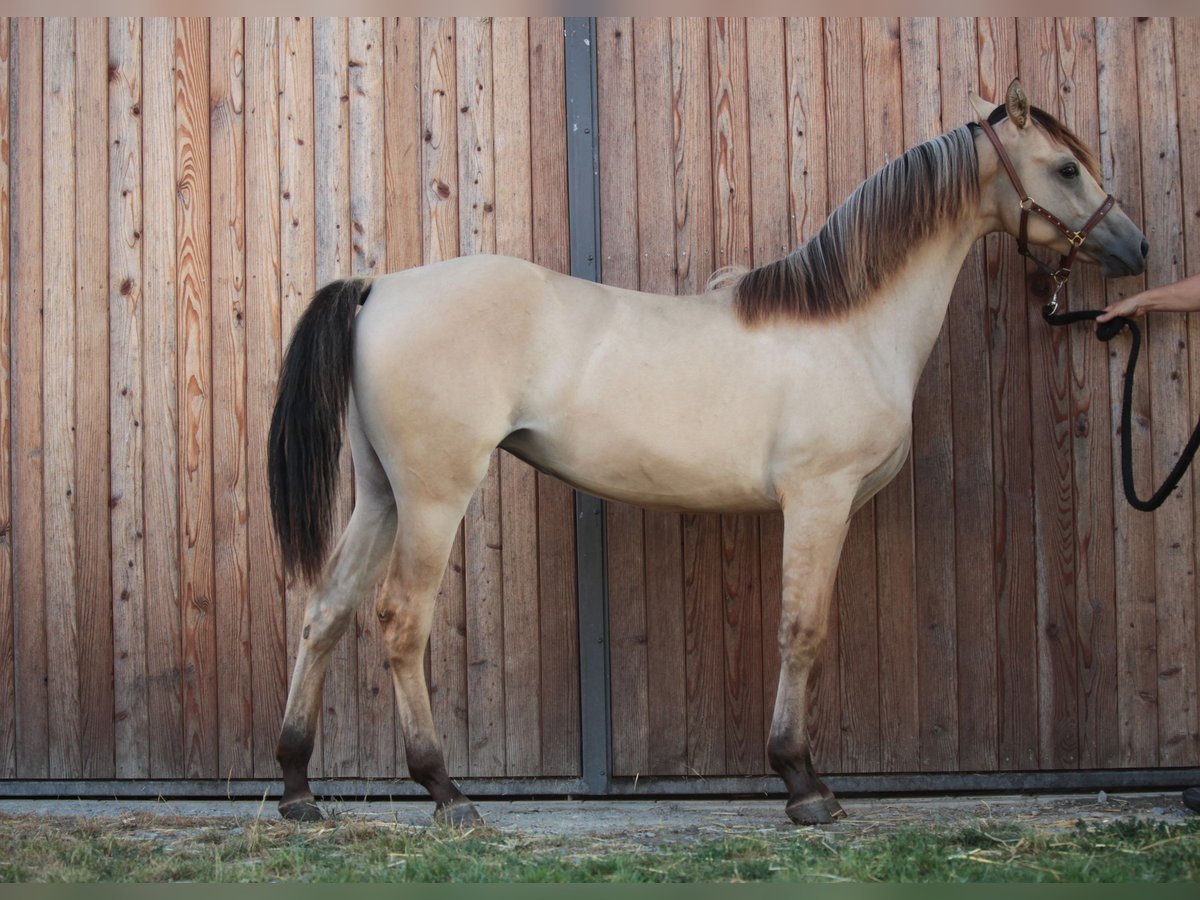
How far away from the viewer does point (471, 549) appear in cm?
429

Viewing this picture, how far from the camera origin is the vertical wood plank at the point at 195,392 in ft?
14.1

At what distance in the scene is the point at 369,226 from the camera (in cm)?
437

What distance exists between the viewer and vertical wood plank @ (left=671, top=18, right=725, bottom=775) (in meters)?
4.23

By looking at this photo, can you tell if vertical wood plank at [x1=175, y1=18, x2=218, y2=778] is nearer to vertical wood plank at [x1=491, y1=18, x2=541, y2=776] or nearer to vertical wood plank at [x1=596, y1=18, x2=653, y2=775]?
vertical wood plank at [x1=491, y1=18, x2=541, y2=776]

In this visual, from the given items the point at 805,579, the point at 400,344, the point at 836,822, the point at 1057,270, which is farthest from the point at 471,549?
the point at 1057,270

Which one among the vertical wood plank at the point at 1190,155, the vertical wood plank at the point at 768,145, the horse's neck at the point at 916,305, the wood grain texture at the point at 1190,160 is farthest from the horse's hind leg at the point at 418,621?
the vertical wood plank at the point at 1190,155

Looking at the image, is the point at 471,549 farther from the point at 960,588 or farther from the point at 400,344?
the point at 960,588

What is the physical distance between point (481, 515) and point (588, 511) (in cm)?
40

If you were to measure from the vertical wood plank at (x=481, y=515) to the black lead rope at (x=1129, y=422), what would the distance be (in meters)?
2.10

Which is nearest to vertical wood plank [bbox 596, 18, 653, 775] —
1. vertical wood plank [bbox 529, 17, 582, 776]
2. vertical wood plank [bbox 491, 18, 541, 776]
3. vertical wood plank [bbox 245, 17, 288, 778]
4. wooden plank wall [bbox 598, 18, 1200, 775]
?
wooden plank wall [bbox 598, 18, 1200, 775]

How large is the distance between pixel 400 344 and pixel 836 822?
6.53ft

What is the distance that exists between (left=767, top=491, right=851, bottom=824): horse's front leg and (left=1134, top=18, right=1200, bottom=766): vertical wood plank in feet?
4.54

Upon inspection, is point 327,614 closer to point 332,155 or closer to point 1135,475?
point 332,155

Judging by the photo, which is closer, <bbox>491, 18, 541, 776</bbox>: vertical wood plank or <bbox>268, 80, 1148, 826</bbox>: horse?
<bbox>268, 80, 1148, 826</bbox>: horse
